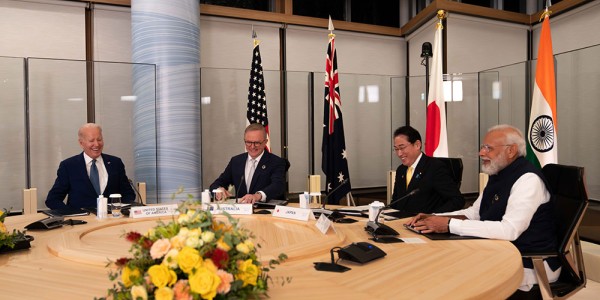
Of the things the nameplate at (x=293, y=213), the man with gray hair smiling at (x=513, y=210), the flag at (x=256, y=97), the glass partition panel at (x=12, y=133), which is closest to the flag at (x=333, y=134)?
the flag at (x=256, y=97)

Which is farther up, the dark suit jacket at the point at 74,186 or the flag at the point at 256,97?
the flag at the point at 256,97

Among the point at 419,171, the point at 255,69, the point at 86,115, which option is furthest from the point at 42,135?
the point at 419,171

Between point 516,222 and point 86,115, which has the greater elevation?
point 86,115

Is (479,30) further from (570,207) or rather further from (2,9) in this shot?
(2,9)

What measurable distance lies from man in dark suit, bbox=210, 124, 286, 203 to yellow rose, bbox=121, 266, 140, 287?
2.60 metres

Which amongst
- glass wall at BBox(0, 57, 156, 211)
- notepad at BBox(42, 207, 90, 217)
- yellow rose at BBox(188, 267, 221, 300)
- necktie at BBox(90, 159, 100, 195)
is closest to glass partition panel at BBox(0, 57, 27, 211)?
glass wall at BBox(0, 57, 156, 211)

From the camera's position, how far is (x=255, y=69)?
5.45m

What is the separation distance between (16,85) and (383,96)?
4.19 meters

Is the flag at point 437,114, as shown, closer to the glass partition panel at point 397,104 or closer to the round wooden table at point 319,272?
the glass partition panel at point 397,104

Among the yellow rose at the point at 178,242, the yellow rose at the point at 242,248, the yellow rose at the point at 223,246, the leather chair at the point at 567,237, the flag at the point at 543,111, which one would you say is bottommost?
the leather chair at the point at 567,237

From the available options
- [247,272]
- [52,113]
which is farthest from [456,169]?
[52,113]

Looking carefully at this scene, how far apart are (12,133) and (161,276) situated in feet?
13.6

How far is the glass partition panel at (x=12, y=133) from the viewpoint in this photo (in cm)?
437

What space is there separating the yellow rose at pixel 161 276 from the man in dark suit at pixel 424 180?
254 centimetres
